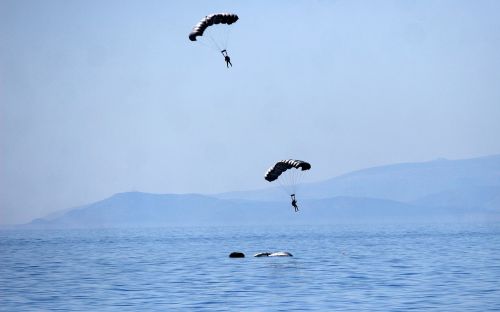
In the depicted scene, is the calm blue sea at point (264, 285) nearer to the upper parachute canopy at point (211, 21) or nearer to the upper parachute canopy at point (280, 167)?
the upper parachute canopy at point (280, 167)

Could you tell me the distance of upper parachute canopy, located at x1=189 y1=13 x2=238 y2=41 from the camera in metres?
67.9

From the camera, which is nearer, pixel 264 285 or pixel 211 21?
pixel 264 285

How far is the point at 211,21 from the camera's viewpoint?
69562 mm

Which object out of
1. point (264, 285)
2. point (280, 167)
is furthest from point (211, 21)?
point (264, 285)

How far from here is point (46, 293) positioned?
196ft

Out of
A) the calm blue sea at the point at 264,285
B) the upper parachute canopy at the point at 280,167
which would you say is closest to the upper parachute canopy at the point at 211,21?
the upper parachute canopy at the point at 280,167

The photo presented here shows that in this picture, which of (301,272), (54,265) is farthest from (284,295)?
(54,265)

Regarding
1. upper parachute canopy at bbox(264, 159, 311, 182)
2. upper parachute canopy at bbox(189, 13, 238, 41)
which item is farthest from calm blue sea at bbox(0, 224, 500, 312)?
upper parachute canopy at bbox(189, 13, 238, 41)

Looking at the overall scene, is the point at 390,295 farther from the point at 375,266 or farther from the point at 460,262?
the point at 460,262

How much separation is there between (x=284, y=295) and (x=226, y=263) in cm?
3550

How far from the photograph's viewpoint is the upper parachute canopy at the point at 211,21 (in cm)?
6787

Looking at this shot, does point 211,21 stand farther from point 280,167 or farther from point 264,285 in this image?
point 264,285

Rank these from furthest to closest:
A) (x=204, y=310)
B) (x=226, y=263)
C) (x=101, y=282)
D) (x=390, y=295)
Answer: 1. (x=226, y=263)
2. (x=101, y=282)
3. (x=390, y=295)
4. (x=204, y=310)

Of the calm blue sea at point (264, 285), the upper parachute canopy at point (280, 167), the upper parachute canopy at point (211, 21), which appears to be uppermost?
the upper parachute canopy at point (211, 21)
